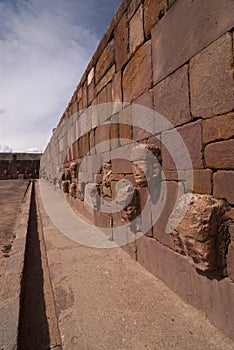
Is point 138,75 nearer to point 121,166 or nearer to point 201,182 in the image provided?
point 121,166

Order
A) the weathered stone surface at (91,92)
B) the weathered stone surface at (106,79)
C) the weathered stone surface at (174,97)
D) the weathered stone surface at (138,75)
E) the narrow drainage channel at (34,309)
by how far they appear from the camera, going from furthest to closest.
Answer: the weathered stone surface at (91,92), the weathered stone surface at (106,79), the weathered stone surface at (138,75), the weathered stone surface at (174,97), the narrow drainage channel at (34,309)

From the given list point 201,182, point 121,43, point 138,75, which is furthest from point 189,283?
point 121,43

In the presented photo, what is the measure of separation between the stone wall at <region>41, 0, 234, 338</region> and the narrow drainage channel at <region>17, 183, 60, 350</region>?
111cm

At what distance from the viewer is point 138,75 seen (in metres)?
2.65

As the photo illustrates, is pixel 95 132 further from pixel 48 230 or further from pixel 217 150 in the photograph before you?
pixel 217 150

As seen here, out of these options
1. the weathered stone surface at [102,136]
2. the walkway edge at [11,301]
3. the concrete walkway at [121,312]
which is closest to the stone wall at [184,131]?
the concrete walkway at [121,312]

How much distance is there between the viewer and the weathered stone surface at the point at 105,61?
3395 millimetres

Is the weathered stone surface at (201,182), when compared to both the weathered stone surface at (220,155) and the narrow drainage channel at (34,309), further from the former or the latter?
the narrow drainage channel at (34,309)

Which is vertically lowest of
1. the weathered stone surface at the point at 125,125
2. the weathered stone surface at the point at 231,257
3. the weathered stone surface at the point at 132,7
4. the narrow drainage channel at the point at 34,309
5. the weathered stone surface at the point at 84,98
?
the narrow drainage channel at the point at 34,309

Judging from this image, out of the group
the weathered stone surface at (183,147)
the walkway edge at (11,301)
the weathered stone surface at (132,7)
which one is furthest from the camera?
the weathered stone surface at (132,7)

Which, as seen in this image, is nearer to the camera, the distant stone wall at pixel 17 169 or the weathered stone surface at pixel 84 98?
the weathered stone surface at pixel 84 98

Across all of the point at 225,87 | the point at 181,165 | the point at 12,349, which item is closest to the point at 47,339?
the point at 12,349

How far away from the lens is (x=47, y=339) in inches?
67.7

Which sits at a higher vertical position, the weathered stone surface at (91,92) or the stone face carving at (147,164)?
the weathered stone surface at (91,92)
